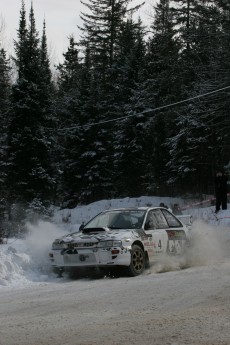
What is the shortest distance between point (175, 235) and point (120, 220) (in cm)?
148

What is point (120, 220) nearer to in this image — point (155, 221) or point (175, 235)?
point (155, 221)

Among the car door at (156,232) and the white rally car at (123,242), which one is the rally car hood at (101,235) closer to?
the white rally car at (123,242)

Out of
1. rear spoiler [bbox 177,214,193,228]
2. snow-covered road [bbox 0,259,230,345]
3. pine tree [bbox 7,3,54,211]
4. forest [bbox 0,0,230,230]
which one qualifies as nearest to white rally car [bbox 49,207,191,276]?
snow-covered road [bbox 0,259,230,345]

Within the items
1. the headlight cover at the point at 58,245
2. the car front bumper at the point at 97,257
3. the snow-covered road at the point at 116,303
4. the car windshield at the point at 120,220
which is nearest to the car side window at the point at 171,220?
the snow-covered road at the point at 116,303

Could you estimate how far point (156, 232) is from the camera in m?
12.1

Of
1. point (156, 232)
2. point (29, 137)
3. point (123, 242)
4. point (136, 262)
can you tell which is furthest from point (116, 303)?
point (29, 137)

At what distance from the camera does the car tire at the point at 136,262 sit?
11.0 meters

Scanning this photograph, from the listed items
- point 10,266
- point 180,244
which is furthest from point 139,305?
point 180,244

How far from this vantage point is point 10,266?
428 inches

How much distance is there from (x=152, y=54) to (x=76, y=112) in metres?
7.53

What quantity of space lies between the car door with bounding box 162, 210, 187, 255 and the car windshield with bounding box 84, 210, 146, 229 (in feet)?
2.80

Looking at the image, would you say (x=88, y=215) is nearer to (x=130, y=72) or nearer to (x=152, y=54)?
(x=130, y=72)

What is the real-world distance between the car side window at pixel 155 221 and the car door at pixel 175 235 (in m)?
0.16

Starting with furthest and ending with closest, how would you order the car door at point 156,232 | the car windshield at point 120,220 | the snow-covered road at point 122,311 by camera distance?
the car windshield at point 120,220, the car door at point 156,232, the snow-covered road at point 122,311
